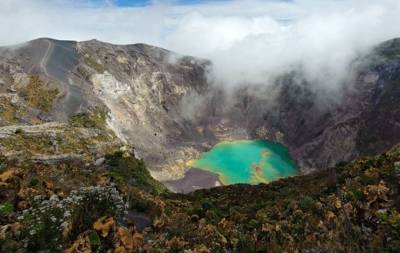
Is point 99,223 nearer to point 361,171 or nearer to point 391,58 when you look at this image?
point 361,171

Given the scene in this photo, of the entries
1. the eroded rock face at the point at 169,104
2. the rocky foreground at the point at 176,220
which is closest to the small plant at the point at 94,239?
the rocky foreground at the point at 176,220

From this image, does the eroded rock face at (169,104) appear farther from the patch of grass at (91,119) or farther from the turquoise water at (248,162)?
the turquoise water at (248,162)

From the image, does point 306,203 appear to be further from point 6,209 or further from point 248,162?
point 248,162

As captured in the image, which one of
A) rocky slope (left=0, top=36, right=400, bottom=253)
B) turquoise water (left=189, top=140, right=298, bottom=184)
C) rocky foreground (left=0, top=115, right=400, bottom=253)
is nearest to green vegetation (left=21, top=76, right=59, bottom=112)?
rocky slope (left=0, top=36, right=400, bottom=253)

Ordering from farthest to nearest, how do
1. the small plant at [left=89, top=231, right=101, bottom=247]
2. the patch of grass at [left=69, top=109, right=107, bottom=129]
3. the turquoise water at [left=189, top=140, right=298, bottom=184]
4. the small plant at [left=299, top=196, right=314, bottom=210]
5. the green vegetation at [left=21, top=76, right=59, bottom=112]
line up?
the turquoise water at [left=189, top=140, right=298, bottom=184], the green vegetation at [left=21, top=76, right=59, bottom=112], the patch of grass at [left=69, top=109, right=107, bottom=129], the small plant at [left=299, top=196, right=314, bottom=210], the small plant at [left=89, top=231, right=101, bottom=247]

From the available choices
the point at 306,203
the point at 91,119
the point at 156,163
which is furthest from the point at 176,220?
Result: the point at 156,163

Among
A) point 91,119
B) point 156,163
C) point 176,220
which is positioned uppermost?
point 176,220

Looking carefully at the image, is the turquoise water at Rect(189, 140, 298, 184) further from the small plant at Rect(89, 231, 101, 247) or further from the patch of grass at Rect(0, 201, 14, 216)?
the small plant at Rect(89, 231, 101, 247)
